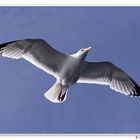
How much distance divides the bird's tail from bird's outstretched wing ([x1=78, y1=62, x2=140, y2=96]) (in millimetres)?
295

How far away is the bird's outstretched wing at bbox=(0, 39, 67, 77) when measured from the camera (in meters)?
5.06

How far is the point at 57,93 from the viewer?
5.07 m

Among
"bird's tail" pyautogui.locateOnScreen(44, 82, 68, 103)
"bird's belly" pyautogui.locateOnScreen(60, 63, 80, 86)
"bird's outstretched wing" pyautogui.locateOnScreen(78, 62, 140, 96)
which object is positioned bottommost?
"bird's tail" pyautogui.locateOnScreen(44, 82, 68, 103)

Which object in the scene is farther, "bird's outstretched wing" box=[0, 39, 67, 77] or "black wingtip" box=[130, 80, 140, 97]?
"black wingtip" box=[130, 80, 140, 97]

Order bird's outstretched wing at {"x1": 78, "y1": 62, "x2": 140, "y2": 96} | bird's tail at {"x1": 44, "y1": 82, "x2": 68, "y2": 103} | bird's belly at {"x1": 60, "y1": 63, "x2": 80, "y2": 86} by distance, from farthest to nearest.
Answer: bird's outstretched wing at {"x1": 78, "y1": 62, "x2": 140, "y2": 96}, bird's belly at {"x1": 60, "y1": 63, "x2": 80, "y2": 86}, bird's tail at {"x1": 44, "y1": 82, "x2": 68, "y2": 103}

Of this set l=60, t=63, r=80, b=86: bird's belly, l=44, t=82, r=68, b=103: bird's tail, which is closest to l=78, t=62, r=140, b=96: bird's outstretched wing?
l=60, t=63, r=80, b=86: bird's belly

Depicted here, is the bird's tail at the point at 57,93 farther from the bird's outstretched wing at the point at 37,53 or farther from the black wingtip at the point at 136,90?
the black wingtip at the point at 136,90

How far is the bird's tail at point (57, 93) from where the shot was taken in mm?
5039

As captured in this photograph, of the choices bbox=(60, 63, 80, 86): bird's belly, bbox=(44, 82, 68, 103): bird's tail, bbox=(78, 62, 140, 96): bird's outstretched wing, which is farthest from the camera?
bbox=(78, 62, 140, 96): bird's outstretched wing

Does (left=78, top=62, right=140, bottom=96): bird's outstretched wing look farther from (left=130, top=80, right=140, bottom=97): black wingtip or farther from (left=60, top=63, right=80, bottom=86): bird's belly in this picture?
(left=60, top=63, right=80, bottom=86): bird's belly

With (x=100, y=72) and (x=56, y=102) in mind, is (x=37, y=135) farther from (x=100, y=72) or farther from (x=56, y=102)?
(x=100, y=72)

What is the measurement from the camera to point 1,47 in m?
5.03

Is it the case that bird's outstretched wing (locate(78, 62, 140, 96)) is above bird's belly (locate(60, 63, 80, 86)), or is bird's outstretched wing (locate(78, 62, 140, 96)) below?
above

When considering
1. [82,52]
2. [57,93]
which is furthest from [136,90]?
[57,93]
